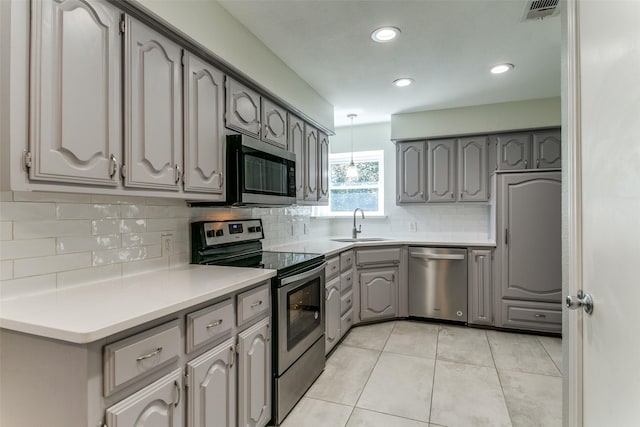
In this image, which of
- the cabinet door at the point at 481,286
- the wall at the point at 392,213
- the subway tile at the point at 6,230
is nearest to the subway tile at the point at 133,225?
the subway tile at the point at 6,230

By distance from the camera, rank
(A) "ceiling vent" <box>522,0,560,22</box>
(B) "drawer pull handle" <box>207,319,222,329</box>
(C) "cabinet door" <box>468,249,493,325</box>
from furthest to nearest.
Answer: (C) "cabinet door" <box>468,249,493,325</box>, (A) "ceiling vent" <box>522,0,560,22</box>, (B) "drawer pull handle" <box>207,319,222,329</box>

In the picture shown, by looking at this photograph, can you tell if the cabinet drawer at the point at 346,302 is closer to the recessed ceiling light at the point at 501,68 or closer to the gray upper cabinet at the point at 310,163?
the gray upper cabinet at the point at 310,163

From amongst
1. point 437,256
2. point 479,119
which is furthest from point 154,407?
point 479,119

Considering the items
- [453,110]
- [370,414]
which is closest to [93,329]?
[370,414]

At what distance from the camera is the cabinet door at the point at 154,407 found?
1037mm

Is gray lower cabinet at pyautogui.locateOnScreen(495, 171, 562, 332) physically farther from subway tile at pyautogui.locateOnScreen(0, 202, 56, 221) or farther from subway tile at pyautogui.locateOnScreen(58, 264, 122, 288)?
subway tile at pyautogui.locateOnScreen(0, 202, 56, 221)

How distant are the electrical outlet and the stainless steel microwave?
15.7 inches

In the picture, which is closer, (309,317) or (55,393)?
(55,393)

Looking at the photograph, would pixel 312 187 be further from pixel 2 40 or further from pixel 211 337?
pixel 2 40

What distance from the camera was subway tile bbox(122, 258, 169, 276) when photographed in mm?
1713

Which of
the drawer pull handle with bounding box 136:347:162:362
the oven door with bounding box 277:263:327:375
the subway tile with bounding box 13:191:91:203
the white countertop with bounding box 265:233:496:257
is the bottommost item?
the oven door with bounding box 277:263:327:375

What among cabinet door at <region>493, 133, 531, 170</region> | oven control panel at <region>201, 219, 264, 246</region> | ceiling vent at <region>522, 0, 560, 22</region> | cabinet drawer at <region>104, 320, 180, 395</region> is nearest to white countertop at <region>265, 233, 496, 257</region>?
oven control panel at <region>201, 219, 264, 246</region>

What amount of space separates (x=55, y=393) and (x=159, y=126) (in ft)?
3.72

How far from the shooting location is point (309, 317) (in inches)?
90.8
